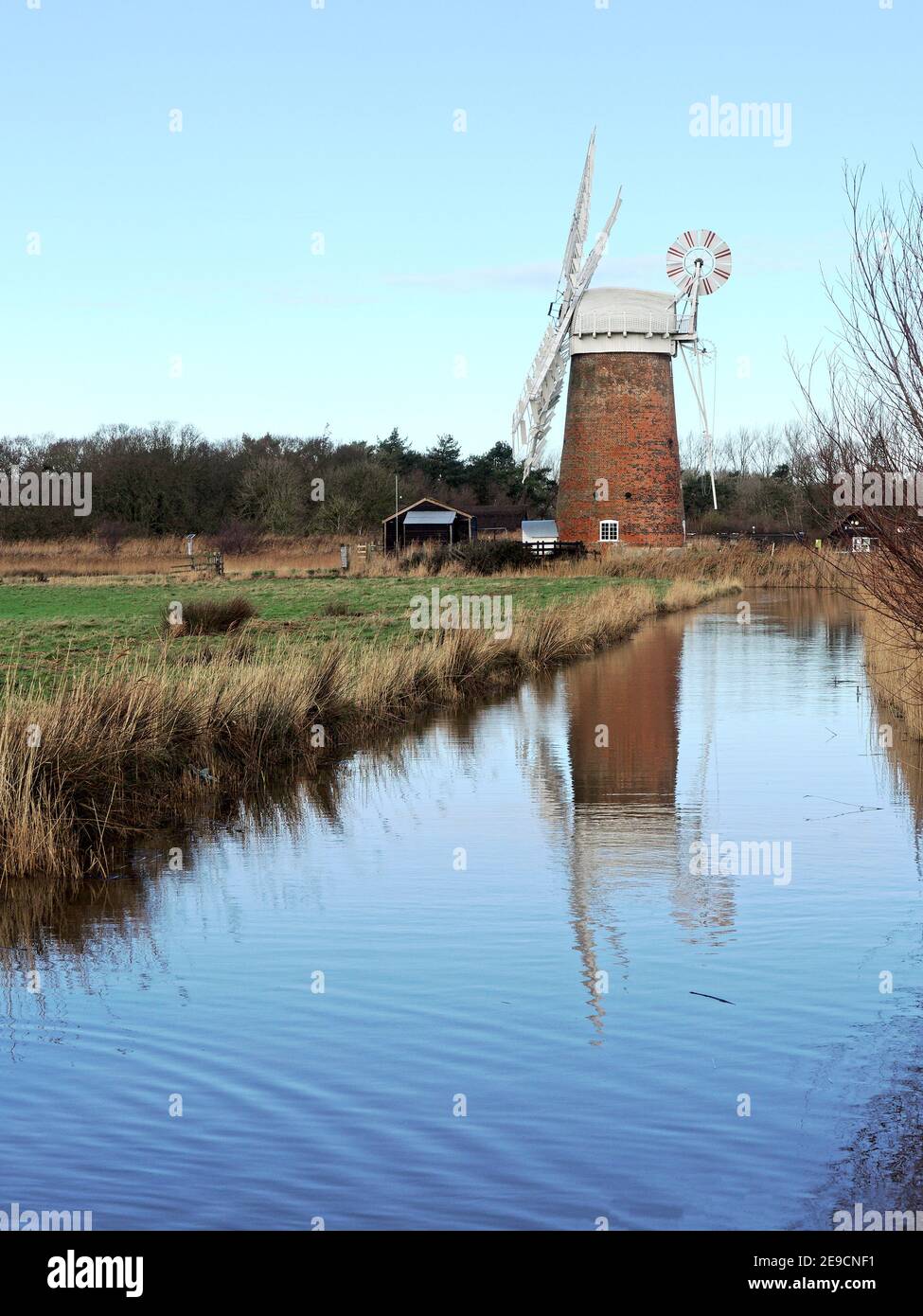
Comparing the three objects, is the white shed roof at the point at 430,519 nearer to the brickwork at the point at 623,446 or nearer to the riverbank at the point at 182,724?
the brickwork at the point at 623,446

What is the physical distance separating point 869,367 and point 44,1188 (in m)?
6.97

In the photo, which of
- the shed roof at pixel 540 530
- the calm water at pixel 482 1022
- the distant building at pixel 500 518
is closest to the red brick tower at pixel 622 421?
the shed roof at pixel 540 530

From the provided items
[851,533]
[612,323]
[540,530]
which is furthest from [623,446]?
[851,533]

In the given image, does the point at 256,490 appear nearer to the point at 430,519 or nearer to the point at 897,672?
the point at 430,519

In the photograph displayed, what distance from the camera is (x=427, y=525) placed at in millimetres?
69875

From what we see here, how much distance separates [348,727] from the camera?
17.3 metres

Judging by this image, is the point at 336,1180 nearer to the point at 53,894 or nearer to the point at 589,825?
the point at 53,894

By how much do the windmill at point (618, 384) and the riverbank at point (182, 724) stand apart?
29836mm

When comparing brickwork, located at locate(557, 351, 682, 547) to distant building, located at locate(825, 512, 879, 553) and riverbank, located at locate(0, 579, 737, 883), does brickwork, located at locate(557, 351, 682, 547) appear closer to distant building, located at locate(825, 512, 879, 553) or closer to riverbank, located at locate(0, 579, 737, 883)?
riverbank, located at locate(0, 579, 737, 883)

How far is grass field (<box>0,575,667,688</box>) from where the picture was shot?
2231 centimetres

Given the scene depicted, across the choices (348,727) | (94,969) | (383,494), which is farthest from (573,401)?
(94,969)

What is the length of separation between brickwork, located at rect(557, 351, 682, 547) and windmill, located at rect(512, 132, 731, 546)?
33 mm

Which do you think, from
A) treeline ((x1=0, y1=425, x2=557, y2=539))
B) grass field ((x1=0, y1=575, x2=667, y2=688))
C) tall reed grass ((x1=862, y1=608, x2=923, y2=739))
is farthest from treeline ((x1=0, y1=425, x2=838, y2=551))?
tall reed grass ((x1=862, y1=608, x2=923, y2=739))

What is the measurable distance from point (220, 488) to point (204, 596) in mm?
Result: 44814
